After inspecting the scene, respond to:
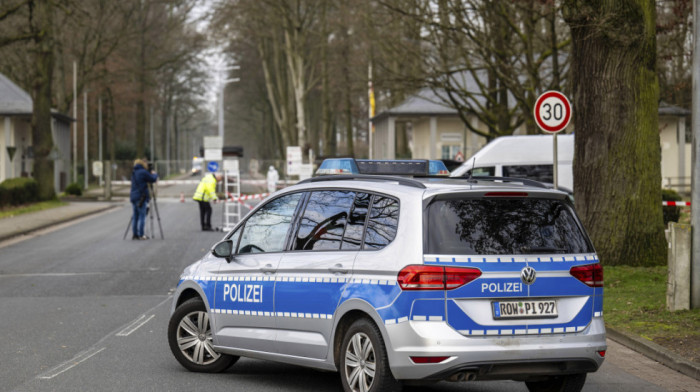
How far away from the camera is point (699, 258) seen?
11.5 metres

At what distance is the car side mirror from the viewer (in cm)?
842

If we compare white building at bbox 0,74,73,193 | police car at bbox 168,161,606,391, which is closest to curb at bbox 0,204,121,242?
white building at bbox 0,74,73,193

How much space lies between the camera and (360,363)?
702 cm

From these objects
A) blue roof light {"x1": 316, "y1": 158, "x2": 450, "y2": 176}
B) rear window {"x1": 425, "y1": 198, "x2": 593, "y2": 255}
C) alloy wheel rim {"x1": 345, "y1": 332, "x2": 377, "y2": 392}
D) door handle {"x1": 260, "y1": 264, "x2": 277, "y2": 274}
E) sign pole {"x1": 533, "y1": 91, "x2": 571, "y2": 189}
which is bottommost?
alloy wheel rim {"x1": 345, "y1": 332, "x2": 377, "y2": 392}

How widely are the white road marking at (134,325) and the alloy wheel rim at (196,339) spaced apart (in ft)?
8.34

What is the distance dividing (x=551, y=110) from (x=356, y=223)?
932cm

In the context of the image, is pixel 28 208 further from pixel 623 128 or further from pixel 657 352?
pixel 657 352

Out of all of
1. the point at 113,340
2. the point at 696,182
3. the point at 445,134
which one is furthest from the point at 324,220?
the point at 445,134

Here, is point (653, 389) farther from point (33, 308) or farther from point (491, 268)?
point (33, 308)

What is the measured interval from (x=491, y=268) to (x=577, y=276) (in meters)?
0.71

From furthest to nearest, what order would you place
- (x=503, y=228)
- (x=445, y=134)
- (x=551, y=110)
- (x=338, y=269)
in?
(x=445, y=134) < (x=551, y=110) < (x=338, y=269) < (x=503, y=228)

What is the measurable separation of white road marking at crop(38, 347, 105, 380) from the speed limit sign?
327 inches

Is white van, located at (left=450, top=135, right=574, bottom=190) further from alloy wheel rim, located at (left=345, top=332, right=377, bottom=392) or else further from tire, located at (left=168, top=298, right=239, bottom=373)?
alloy wheel rim, located at (left=345, top=332, right=377, bottom=392)

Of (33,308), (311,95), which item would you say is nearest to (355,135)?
(311,95)
